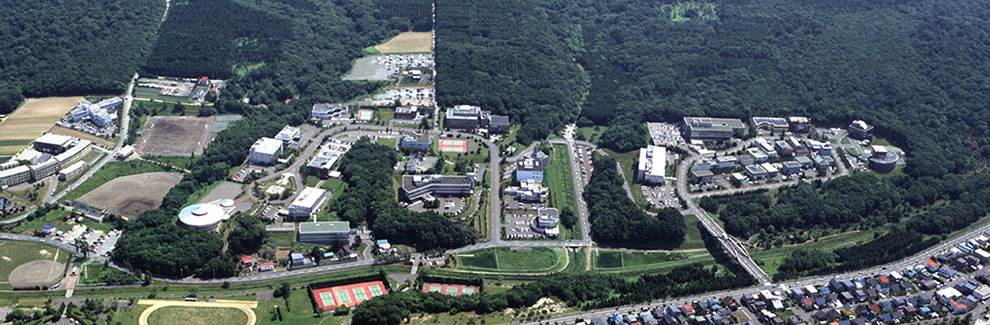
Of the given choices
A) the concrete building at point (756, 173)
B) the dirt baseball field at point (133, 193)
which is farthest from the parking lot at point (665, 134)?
the dirt baseball field at point (133, 193)

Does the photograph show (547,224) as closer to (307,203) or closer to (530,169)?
(530,169)

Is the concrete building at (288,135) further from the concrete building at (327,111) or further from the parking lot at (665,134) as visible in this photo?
the parking lot at (665,134)

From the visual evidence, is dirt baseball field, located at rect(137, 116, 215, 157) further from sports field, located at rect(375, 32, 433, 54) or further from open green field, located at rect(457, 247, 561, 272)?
open green field, located at rect(457, 247, 561, 272)

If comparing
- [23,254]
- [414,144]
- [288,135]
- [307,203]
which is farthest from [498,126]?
[23,254]

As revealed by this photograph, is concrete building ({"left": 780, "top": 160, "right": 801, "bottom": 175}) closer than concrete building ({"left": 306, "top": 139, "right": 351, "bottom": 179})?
No

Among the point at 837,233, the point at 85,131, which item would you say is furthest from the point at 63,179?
the point at 837,233

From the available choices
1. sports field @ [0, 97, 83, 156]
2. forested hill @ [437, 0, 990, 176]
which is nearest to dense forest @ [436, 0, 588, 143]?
forested hill @ [437, 0, 990, 176]
